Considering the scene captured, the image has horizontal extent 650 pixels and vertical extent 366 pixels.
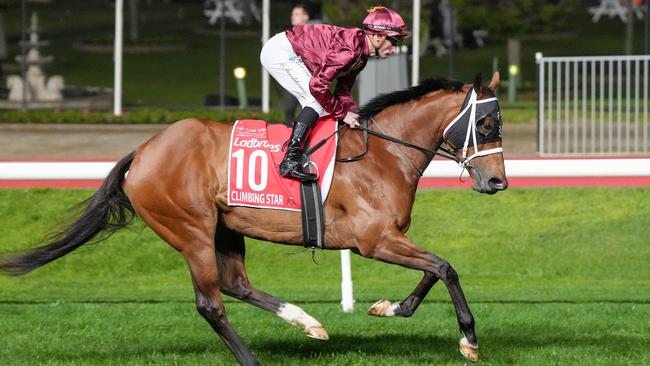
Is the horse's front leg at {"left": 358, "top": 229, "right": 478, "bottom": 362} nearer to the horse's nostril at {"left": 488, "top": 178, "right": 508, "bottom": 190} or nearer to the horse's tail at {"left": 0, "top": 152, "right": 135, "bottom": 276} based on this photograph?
the horse's nostril at {"left": 488, "top": 178, "right": 508, "bottom": 190}

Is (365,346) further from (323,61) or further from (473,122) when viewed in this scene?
(323,61)

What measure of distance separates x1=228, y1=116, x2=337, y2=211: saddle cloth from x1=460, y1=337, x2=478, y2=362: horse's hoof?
1011mm

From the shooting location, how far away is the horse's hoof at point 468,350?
652 centimetres

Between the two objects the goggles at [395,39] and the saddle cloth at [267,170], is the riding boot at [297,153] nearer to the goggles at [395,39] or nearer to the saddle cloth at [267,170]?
the saddle cloth at [267,170]

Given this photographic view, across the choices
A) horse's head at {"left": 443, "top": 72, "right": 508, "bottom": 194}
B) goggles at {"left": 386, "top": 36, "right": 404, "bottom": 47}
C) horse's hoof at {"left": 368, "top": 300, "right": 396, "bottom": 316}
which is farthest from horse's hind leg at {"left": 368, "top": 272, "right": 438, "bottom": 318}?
goggles at {"left": 386, "top": 36, "right": 404, "bottom": 47}

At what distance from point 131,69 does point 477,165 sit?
1510 cm

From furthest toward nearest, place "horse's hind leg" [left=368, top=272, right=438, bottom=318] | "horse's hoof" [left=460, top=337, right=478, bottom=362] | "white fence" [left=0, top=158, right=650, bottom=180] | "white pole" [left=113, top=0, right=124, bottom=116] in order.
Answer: "white pole" [left=113, top=0, right=124, bottom=116], "white fence" [left=0, top=158, right=650, bottom=180], "horse's hind leg" [left=368, top=272, right=438, bottom=318], "horse's hoof" [left=460, top=337, right=478, bottom=362]

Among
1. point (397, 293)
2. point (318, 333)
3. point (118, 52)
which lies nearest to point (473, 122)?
point (318, 333)

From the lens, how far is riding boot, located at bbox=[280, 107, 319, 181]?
21.9 ft

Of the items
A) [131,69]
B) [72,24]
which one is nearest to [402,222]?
[131,69]

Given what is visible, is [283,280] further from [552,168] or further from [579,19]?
[579,19]

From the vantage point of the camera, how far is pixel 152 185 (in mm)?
6891

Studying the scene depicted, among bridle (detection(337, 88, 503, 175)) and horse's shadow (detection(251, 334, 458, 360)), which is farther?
horse's shadow (detection(251, 334, 458, 360))

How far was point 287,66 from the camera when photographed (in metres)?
7.07
